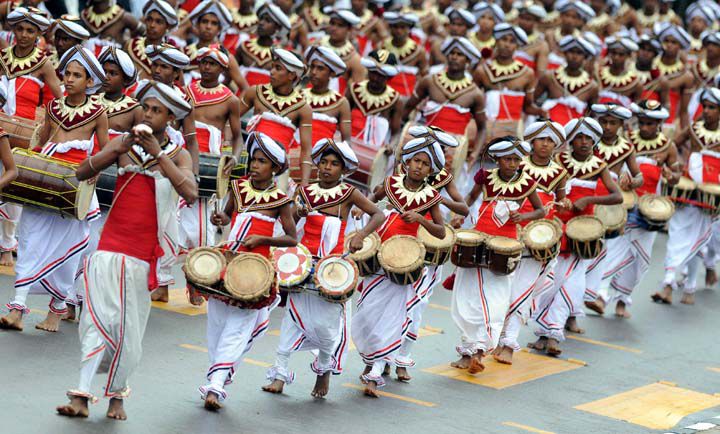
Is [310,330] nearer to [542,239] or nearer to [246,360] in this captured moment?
[246,360]

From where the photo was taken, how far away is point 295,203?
33.2 feet

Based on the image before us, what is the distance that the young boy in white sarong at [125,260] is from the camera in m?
8.66

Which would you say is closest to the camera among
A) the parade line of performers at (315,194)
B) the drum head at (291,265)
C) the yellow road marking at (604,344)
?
the parade line of performers at (315,194)

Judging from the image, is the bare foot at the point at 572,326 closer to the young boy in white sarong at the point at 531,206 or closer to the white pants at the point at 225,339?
the young boy in white sarong at the point at 531,206

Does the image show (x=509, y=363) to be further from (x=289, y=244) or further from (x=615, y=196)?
(x=289, y=244)

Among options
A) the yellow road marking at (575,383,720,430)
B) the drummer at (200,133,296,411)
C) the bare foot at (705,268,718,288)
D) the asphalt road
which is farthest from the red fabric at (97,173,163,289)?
the bare foot at (705,268,718,288)

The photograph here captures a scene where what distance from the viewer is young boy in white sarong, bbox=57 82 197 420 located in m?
8.66

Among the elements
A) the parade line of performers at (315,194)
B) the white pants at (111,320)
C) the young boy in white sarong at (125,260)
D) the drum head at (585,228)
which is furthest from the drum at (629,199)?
the white pants at (111,320)

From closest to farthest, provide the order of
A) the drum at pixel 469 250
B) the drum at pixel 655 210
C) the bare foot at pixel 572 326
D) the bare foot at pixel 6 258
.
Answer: the drum at pixel 469 250
the bare foot at pixel 6 258
the bare foot at pixel 572 326
the drum at pixel 655 210

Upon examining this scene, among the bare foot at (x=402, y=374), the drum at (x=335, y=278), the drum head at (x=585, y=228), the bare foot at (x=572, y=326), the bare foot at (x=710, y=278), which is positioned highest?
the drum head at (x=585, y=228)

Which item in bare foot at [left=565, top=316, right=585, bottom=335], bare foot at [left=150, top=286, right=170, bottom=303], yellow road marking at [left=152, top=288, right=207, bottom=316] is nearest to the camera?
yellow road marking at [left=152, top=288, right=207, bottom=316]

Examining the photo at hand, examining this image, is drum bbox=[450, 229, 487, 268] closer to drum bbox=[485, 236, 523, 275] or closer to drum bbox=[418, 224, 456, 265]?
drum bbox=[485, 236, 523, 275]

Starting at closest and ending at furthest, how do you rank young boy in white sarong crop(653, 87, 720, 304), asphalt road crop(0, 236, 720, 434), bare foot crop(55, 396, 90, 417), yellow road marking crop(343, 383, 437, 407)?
bare foot crop(55, 396, 90, 417), asphalt road crop(0, 236, 720, 434), yellow road marking crop(343, 383, 437, 407), young boy in white sarong crop(653, 87, 720, 304)

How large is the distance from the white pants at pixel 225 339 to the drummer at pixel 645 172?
19.7 feet
